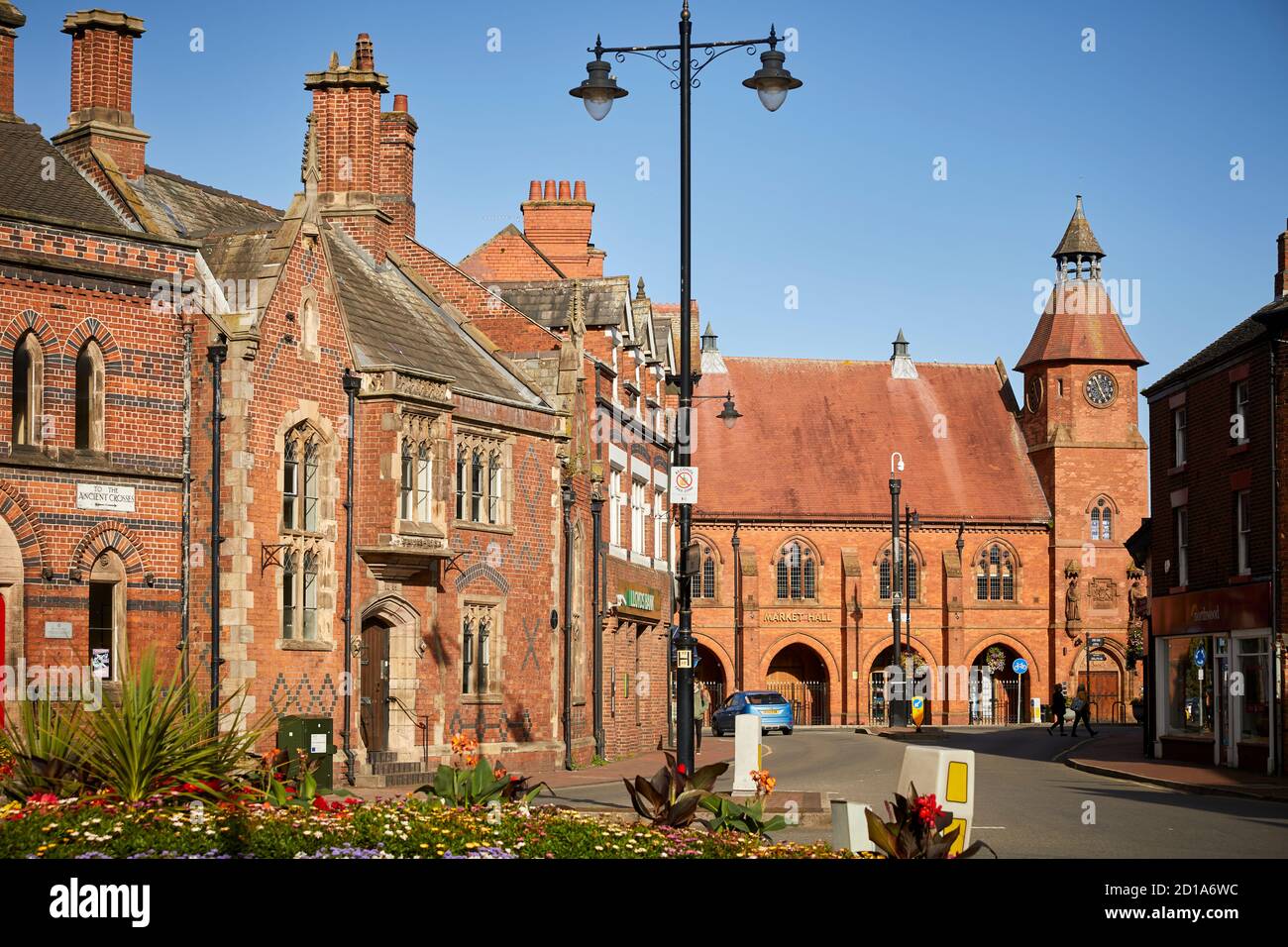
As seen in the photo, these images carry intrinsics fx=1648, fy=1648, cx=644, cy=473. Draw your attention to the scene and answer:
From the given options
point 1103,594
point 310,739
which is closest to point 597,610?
point 310,739

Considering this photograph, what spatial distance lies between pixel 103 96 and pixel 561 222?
23057 mm

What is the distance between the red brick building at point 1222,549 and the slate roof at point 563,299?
13255 mm

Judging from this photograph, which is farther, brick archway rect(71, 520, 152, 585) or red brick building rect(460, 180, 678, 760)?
red brick building rect(460, 180, 678, 760)

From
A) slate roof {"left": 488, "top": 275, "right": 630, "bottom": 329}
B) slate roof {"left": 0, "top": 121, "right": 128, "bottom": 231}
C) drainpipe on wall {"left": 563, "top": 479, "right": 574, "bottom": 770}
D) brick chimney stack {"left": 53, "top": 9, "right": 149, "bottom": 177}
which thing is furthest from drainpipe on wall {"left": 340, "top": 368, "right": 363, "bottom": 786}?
slate roof {"left": 488, "top": 275, "right": 630, "bottom": 329}

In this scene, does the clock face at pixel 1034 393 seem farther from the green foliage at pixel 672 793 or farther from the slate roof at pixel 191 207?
the green foliage at pixel 672 793

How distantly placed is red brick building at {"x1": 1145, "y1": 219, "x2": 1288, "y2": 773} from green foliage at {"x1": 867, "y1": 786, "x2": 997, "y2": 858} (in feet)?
71.8

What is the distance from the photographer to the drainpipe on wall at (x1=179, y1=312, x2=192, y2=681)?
24.4 metres

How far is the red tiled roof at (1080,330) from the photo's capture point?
7294cm

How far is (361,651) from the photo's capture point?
27.6 m

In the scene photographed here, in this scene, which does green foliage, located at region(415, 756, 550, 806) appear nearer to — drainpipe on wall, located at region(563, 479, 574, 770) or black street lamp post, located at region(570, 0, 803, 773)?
black street lamp post, located at region(570, 0, 803, 773)

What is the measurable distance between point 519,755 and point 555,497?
5.40 m
